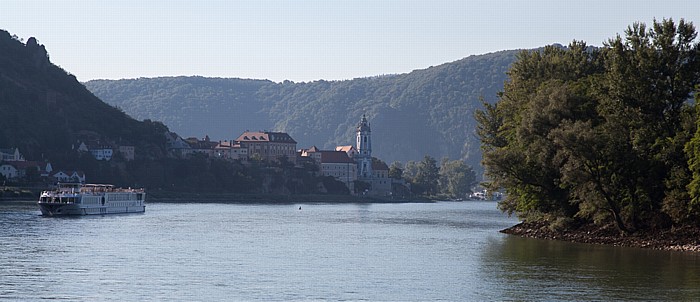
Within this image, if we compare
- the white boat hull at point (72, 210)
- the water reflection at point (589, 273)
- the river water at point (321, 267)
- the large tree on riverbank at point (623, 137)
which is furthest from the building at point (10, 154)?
the water reflection at point (589, 273)

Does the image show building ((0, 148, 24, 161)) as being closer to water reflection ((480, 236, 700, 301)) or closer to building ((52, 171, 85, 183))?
building ((52, 171, 85, 183))

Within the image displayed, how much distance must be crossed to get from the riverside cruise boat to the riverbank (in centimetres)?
4992

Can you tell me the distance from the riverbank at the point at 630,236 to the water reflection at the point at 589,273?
1.60 meters

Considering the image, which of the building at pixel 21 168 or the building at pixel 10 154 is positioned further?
the building at pixel 10 154

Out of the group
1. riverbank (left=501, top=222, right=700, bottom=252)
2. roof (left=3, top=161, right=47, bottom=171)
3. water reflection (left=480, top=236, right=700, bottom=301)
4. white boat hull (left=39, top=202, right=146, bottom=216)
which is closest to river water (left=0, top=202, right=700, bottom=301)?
water reflection (left=480, top=236, right=700, bottom=301)

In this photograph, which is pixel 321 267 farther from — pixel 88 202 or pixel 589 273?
pixel 88 202

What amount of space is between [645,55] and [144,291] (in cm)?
3827

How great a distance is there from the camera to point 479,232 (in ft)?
303

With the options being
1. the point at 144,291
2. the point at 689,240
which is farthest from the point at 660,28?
the point at 144,291

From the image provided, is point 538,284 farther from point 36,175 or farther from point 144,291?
point 36,175

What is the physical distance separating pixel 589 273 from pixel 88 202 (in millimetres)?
74982

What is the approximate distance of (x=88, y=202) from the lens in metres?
118

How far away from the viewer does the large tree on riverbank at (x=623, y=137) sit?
6769cm

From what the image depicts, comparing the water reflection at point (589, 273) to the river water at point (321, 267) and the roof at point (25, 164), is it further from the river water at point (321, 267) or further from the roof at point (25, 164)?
the roof at point (25, 164)
